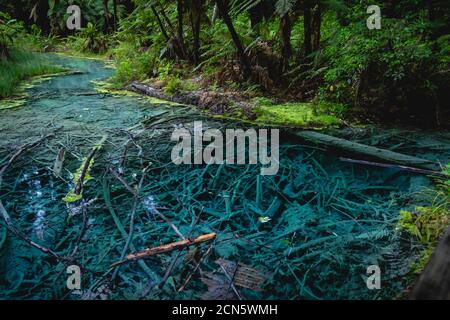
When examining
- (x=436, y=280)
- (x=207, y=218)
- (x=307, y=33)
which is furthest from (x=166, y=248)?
(x=307, y=33)

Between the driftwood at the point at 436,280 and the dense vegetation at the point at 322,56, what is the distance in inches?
130

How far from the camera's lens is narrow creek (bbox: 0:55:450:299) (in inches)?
81.9

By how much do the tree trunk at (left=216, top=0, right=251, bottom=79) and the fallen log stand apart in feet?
13.6

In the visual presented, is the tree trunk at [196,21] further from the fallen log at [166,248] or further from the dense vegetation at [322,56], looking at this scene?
the fallen log at [166,248]

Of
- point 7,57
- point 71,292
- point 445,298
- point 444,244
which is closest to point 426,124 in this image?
point 444,244

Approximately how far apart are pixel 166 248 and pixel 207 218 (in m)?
0.52

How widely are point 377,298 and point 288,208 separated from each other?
1115mm

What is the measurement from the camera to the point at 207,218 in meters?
2.77

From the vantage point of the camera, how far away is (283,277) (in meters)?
2.13

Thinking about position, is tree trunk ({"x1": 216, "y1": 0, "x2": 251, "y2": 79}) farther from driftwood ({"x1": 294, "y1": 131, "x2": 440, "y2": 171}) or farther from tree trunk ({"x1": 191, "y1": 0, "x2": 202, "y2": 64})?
driftwood ({"x1": 294, "y1": 131, "x2": 440, "y2": 171})

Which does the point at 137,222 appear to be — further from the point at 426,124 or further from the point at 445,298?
the point at 426,124

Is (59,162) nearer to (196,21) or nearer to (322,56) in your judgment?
(322,56)

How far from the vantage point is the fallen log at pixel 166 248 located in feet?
7.36

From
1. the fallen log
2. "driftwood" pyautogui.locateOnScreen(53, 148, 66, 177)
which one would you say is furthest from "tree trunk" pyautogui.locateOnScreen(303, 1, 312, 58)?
the fallen log
